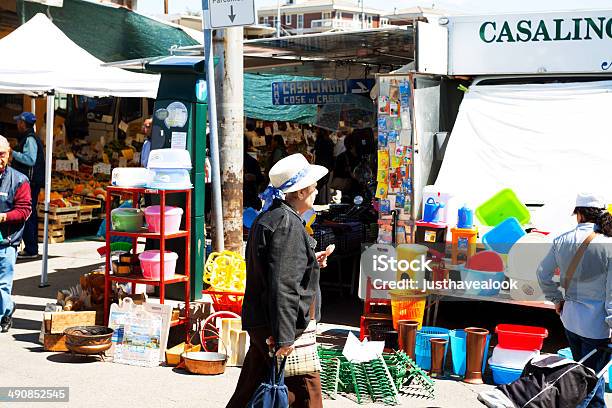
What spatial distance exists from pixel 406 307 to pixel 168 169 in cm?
254

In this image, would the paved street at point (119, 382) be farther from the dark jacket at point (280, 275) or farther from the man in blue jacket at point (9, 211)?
the dark jacket at point (280, 275)

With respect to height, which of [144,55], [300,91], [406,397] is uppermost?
[144,55]

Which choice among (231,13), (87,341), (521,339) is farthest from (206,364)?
(231,13)

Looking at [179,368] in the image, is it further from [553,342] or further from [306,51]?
[306,51]

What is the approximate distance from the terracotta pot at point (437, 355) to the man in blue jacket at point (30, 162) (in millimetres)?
6936

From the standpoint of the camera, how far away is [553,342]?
28.0ft

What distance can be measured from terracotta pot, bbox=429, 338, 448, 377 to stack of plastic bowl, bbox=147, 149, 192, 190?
2713 mm

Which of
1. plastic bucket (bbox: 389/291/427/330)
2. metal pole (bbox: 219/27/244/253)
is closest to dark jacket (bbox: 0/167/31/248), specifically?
metal pole (bbox: 219/27/244/253)

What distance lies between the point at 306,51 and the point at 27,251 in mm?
5155

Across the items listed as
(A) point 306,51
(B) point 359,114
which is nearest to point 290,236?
(A) point 306,51

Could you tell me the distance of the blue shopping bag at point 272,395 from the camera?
451cm

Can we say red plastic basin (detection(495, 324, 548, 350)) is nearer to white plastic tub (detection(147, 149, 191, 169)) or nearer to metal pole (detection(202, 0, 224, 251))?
metal pole (detection(202, 0, 224, 251))

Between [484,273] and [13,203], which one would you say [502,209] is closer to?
[484,273]

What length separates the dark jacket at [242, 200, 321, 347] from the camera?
4461 millimetres
